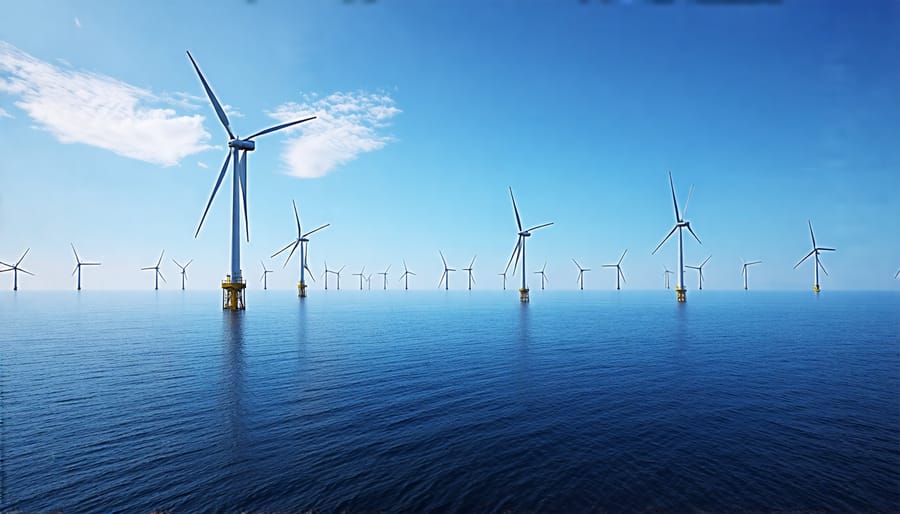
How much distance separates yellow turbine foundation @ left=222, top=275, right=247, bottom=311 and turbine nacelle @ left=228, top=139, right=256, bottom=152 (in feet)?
104

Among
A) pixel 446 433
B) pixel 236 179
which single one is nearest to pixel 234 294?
pixel 236 179

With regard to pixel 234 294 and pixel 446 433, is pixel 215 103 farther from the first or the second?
pixel 446 433

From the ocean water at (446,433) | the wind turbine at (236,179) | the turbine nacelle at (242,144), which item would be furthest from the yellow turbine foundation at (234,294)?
the ocean water at (446,433)

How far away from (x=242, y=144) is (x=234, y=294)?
39650mm

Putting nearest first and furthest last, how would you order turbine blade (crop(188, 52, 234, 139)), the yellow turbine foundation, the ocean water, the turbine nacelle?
the ocean water
turbine blade (crop(188, 52, 234, 139))
the turbine nacelle
the yellow turbine foundation

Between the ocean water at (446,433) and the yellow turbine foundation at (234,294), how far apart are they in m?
50.9

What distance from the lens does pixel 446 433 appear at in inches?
951

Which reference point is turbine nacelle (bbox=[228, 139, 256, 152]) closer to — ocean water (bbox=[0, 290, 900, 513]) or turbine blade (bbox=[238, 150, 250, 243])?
turbine blade (bbox=[238, 150, 250, 243])

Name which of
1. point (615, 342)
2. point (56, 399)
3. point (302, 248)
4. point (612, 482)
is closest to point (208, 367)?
point (56, 399)

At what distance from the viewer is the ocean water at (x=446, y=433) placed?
1734 centimetres

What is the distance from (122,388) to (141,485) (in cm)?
2084

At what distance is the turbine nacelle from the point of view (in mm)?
92062

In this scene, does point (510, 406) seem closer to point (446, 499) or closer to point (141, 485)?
point (446, 499)

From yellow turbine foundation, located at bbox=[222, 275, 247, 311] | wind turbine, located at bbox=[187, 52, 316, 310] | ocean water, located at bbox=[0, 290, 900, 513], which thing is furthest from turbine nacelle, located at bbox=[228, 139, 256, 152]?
ocean water, located at bbox=[0, 290, 900, 513]
